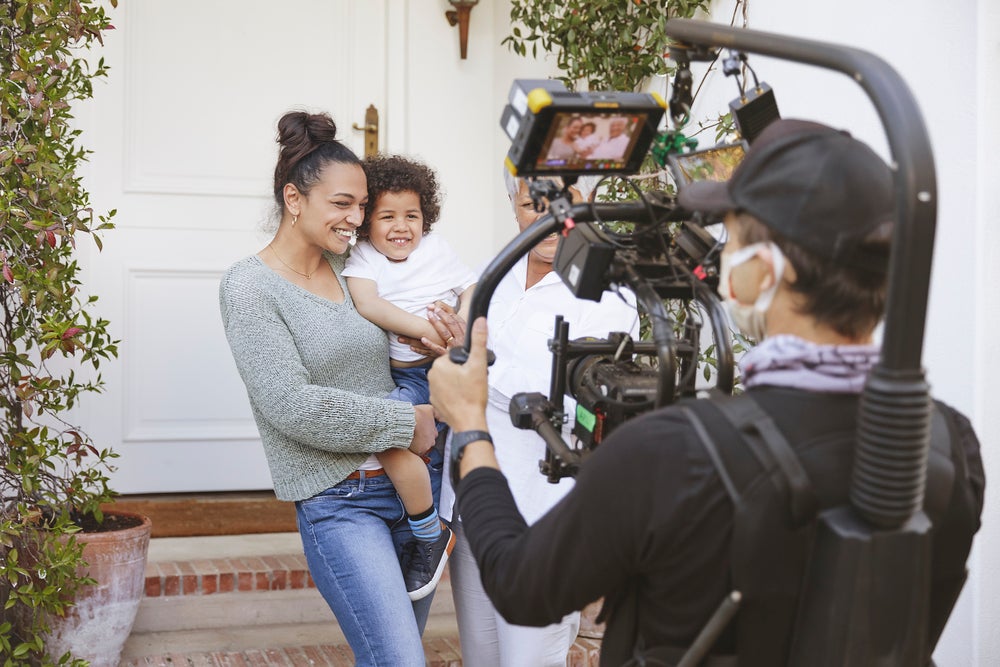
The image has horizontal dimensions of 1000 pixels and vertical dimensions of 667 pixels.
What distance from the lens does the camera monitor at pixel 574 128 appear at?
1379 mm

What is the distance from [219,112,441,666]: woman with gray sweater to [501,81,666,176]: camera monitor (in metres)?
1.11

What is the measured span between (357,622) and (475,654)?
0.43m

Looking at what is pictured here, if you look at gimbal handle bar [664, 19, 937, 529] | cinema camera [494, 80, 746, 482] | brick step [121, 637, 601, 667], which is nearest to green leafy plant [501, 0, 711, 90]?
brick step [121, 637, 601, 667]

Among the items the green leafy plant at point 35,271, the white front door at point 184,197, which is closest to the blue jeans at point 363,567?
the green leafy plant at point 35,271

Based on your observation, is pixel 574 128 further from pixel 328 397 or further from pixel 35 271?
pixel 35 271

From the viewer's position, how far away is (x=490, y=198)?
4.85 meters

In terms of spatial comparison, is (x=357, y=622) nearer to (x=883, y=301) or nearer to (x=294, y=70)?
(x=883, y=301)

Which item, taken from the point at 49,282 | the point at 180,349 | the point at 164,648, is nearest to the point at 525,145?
the point at 49,282

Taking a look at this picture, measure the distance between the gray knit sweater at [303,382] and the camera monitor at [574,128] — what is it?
Result: 43.1 inches

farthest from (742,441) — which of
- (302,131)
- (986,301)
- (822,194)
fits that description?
(302,131)

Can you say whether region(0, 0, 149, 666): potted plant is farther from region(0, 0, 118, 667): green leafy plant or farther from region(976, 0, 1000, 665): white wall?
region(976, 0, 1000, 665): white wall

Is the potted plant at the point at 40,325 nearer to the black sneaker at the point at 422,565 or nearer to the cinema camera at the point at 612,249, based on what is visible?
the black sneaker at the point at 422,565

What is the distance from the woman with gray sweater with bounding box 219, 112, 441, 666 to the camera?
2361 mm

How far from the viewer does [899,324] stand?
1.06 m
